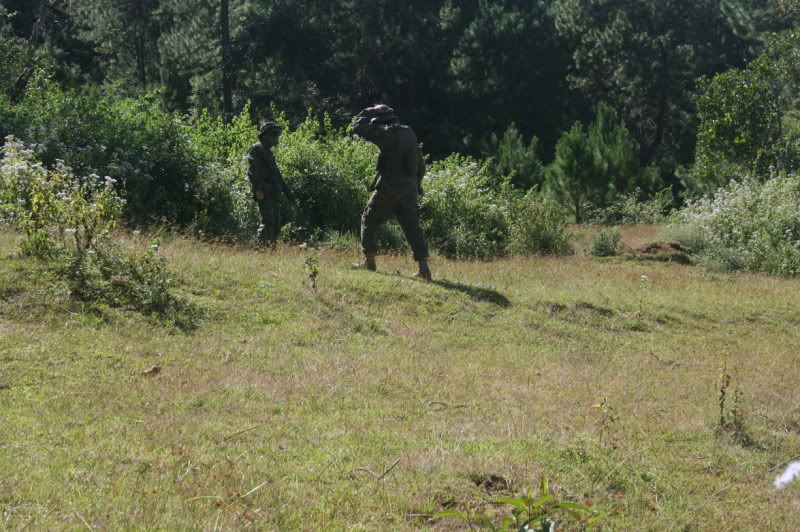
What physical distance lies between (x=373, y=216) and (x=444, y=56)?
97.8 feet

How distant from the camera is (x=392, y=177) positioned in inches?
452

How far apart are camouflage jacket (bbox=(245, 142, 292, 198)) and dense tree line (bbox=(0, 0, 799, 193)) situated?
23323mm

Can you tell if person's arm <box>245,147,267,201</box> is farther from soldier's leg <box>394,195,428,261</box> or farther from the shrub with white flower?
the shrub with white flower

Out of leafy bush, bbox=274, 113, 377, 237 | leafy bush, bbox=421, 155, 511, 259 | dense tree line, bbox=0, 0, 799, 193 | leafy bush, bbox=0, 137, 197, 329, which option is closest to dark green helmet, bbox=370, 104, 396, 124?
leafy bush, bbox=0, 137, 197, 329

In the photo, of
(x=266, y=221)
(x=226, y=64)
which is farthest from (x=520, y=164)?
(x=266, y=221)

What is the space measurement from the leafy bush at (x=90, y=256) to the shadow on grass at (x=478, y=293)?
368cm

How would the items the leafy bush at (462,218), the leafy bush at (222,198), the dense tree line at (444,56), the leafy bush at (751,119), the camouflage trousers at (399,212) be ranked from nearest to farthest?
the camouflage trousers at (399,212), the leafy bush at (222,198), the leafy bush at (462,218), the leafy bush at (751,119), the dense tree line at (444,56)

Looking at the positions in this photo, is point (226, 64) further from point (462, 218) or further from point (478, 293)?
point (478, 293)

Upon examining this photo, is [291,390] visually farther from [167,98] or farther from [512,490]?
[167,98]

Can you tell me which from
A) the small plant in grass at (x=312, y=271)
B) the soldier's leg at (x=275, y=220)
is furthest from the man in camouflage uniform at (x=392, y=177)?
the soldier's leg at (x=275, y=220)

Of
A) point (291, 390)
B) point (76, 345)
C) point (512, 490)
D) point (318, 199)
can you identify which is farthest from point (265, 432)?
point (318, 199)

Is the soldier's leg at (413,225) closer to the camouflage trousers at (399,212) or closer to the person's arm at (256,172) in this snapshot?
the camouflage trousers at (399,212)

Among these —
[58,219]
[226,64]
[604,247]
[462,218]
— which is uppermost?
[226,64]

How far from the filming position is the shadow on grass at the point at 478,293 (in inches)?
437
